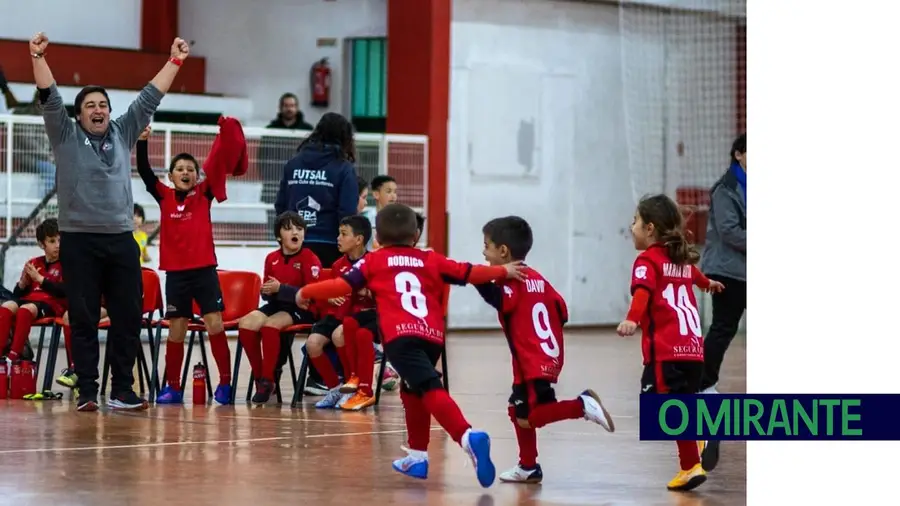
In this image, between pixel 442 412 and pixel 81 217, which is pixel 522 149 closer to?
pixel 81 217

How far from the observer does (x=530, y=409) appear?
6.54 meters

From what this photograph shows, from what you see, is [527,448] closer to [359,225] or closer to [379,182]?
[359,225]

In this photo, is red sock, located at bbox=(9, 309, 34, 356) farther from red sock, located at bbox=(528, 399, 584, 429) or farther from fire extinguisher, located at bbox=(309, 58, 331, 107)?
fire extinguisher, located at bbox=(309, 58, 331, 107)

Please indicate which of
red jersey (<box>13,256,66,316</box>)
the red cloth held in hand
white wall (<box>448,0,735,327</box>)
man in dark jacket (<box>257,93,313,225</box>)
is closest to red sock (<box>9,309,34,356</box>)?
red jersey (<box>13,256,66,316</box>)

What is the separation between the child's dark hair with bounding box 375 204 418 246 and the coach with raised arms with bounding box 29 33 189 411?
2.59 m

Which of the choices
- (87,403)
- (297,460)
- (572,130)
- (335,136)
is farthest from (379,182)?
(572,130)

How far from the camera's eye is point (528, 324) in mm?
6625

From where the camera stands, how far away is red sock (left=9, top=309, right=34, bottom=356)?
32.4 ft

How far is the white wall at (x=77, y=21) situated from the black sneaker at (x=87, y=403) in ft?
37.8

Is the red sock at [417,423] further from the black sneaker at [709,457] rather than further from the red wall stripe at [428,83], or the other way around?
the red wall stripe at [428,83]

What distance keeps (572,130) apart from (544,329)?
474 inches
